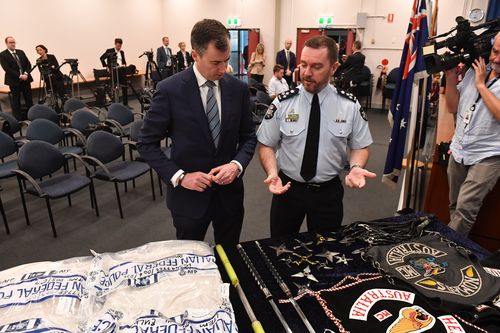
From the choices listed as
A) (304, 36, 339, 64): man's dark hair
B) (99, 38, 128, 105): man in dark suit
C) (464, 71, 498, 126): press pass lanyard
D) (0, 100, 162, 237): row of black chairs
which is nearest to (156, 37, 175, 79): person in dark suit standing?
(99, 38, 128, 105): man in dark suit

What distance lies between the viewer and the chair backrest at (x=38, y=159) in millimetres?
3289

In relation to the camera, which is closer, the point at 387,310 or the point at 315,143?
the point at 387,310

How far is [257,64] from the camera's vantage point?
9977mm

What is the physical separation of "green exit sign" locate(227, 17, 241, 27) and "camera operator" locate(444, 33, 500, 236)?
9.53 meters

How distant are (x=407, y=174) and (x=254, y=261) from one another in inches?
76.5

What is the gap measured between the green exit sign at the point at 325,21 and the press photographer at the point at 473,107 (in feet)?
25.3

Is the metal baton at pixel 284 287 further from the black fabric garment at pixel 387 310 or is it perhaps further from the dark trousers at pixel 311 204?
the dark trousers at pixel 311 204

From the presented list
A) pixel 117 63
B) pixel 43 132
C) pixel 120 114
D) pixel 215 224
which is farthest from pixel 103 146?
pixel 117 63

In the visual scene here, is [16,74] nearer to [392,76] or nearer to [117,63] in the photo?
[117,63]

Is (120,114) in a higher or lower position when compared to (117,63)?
lower

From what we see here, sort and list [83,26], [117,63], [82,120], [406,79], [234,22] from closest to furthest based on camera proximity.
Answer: [406,79], [82,120], [117,63], [83,26], [234,22]

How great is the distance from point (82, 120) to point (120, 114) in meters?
0.65

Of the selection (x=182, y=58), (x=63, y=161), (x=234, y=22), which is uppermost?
(x=234, y=22)

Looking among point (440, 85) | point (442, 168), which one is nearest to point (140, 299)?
point (442, 168)
